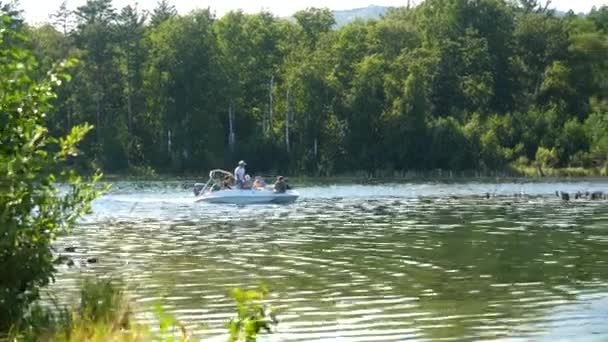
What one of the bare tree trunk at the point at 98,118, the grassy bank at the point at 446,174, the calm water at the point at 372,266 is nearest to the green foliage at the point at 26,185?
the calm water at the point at 372,266

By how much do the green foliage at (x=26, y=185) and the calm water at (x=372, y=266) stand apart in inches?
124

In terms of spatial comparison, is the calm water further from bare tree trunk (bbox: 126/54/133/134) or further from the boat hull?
bare tree trunk (bbox: 126/54/133/134)

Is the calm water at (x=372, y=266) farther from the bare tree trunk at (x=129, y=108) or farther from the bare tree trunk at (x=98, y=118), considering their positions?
the bare tree trunk at (x=129, y=108)

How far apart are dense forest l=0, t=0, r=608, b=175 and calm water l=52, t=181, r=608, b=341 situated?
4129 cm

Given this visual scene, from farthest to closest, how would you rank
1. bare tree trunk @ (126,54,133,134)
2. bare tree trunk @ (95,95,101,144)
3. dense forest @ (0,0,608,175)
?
bare tree trunk @ (126,54,133,134) < bare tree trunk @ (95,95,101,144) < dense forest @ (0,0,608,175)

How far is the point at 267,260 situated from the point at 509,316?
30.8 feet

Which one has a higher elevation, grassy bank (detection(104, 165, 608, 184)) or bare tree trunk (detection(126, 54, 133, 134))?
bare tree trunk (detection(126, 54, 133, 134))

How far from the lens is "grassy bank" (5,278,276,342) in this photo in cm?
975

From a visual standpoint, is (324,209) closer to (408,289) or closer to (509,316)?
(408,289)

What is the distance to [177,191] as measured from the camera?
6400cm

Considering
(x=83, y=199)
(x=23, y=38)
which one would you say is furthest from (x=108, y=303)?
(x=23, y=38)

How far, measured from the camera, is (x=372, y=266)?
25.4 meters

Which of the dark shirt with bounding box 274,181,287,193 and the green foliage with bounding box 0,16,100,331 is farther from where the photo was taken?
the dark shirt with bounding box 274,181,287,193

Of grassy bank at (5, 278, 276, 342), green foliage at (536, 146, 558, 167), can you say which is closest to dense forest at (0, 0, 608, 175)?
green foliage at (536, 146, 558, 167)
